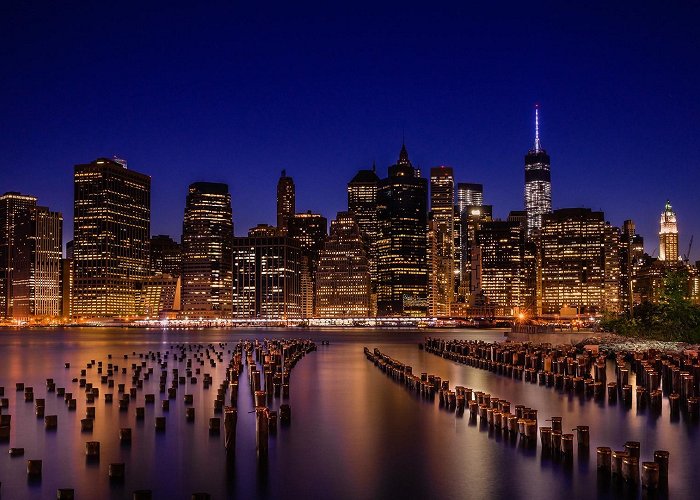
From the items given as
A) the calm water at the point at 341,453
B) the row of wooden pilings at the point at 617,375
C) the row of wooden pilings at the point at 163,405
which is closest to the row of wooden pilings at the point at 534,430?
the calm water at the point at 341,453

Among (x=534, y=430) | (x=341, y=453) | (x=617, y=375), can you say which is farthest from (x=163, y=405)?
(x=617, y=375)

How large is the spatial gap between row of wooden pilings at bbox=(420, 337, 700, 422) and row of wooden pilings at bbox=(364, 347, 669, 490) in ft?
28.4

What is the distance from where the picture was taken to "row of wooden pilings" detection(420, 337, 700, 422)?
46000 millimetres

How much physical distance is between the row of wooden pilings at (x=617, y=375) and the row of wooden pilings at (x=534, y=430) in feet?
28.4

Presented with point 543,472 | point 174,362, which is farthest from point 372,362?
point 543,472

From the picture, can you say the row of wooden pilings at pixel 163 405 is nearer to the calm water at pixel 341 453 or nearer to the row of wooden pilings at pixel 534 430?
the calm water at pixel 341 453

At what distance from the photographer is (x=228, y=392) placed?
182 ft

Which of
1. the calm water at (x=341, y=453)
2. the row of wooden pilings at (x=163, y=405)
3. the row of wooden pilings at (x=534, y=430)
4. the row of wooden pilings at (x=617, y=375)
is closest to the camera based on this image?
the row of wooden pilings at (x=534, y=430)

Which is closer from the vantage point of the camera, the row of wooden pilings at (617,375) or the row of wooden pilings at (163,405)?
the row of wooden pilings at (163,405)

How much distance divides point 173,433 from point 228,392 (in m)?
17.0

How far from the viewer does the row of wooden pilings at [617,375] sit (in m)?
46.0

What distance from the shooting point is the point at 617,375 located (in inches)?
2238

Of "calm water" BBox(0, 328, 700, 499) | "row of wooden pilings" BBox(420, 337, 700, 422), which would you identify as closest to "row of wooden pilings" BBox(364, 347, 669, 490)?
"calm water" BBox(0, 328, 700, 499)

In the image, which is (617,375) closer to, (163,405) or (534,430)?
→ (534,430)
